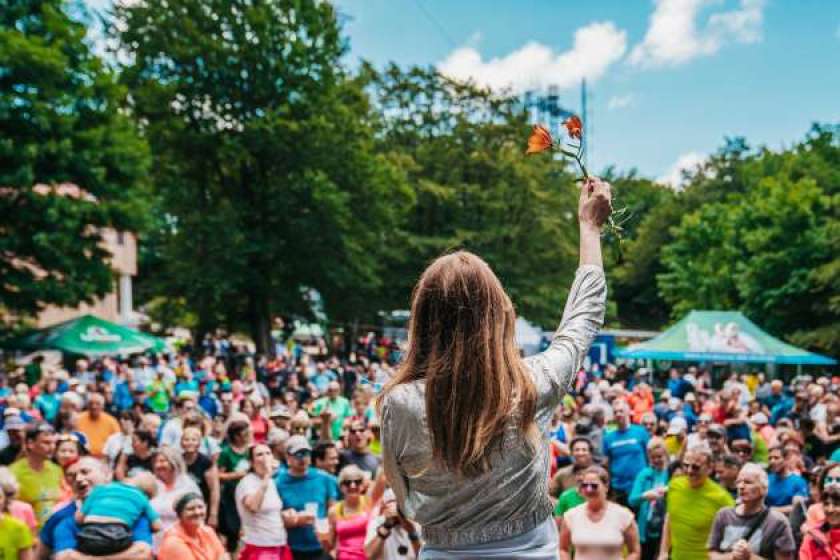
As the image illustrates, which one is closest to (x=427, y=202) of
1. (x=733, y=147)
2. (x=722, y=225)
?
(x=722, y=225)

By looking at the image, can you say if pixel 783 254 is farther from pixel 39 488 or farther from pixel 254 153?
pixel 39 488

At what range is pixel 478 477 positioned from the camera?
170cm

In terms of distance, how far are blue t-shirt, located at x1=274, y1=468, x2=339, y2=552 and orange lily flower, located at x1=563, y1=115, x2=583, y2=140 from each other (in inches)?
218

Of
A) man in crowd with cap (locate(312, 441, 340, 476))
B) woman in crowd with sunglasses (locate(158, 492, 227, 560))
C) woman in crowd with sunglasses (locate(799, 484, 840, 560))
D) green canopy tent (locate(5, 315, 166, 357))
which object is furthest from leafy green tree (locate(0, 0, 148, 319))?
woman in crowd with sunglasses (locate(799, 484, 840, 560))

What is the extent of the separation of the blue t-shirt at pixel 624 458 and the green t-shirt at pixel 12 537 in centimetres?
549

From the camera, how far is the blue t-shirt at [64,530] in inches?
216

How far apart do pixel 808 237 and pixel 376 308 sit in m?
17.2

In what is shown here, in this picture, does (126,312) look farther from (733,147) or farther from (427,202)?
(733,147)

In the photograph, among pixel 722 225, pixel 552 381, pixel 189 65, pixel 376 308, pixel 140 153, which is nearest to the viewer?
pixel 552 381

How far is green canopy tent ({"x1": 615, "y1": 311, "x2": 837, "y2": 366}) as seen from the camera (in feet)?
71.9

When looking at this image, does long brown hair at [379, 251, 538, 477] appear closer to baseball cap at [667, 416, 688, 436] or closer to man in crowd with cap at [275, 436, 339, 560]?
man in crowd with cap at [275, 436, 339, 560]

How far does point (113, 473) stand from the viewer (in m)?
8.27

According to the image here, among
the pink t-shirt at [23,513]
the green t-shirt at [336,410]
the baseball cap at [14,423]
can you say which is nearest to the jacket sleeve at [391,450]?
the pink t-shirt at [23,513]

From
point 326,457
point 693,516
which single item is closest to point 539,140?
point 693,516
